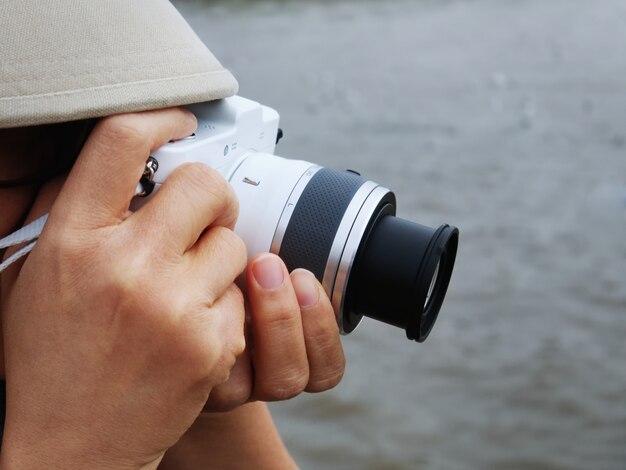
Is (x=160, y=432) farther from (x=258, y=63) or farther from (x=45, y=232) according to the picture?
(x=258, y=63)

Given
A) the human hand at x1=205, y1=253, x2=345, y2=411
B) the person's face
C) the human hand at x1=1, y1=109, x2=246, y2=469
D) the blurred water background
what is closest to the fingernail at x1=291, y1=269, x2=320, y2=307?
the human hand at x1=205, y1=253, x2=345, y2=411

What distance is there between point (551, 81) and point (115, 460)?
3485 millimetres

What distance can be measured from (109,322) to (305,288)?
20cm

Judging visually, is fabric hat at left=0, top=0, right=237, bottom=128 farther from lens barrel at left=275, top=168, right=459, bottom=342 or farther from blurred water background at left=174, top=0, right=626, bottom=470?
blurred water background at left=174, top=0, right=626, bottom=470

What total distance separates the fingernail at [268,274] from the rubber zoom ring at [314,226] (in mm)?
56

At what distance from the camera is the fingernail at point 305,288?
0.78 metres

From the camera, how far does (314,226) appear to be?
81cm

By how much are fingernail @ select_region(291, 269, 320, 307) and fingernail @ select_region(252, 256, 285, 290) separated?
0.03m

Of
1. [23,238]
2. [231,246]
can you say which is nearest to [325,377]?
[231,246]

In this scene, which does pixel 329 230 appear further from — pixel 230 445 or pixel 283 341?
pixel 230 445

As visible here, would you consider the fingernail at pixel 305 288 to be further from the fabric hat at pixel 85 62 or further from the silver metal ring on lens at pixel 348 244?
the fabric hat at pixel 85 62

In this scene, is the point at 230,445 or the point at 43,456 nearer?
the point at 43,456

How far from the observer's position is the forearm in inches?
39.5

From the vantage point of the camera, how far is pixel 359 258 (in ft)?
2.67
